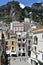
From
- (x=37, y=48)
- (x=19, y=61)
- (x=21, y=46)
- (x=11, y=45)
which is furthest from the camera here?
(x=11, y=45)

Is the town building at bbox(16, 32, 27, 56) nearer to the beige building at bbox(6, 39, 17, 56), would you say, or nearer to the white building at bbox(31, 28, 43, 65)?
the beige building at bbox(6, 39, 17, 56)

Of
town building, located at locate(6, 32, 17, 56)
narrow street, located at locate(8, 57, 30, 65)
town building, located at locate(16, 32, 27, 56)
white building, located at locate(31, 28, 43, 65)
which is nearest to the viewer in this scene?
white building, located at locate(31, 28, 43, 65)

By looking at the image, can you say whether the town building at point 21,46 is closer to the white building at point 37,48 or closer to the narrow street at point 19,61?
the white building at point 37,48

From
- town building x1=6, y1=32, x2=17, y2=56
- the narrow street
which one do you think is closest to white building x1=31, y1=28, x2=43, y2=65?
the narrow street

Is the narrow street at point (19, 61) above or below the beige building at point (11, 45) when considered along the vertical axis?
below

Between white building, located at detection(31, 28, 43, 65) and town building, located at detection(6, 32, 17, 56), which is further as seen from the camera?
town building, located at detection(6, 32, 17, 56)

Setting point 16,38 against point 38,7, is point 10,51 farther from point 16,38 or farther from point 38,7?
point 38,7

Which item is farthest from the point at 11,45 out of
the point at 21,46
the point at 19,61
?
the point at 19,61

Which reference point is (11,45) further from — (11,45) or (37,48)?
(37,48)

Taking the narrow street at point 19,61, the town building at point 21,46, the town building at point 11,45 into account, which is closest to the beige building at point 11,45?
the town building at point 11,45

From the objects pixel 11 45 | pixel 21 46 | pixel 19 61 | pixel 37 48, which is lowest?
pixel 19 61

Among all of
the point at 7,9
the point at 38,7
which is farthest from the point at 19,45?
the point at 38,7
